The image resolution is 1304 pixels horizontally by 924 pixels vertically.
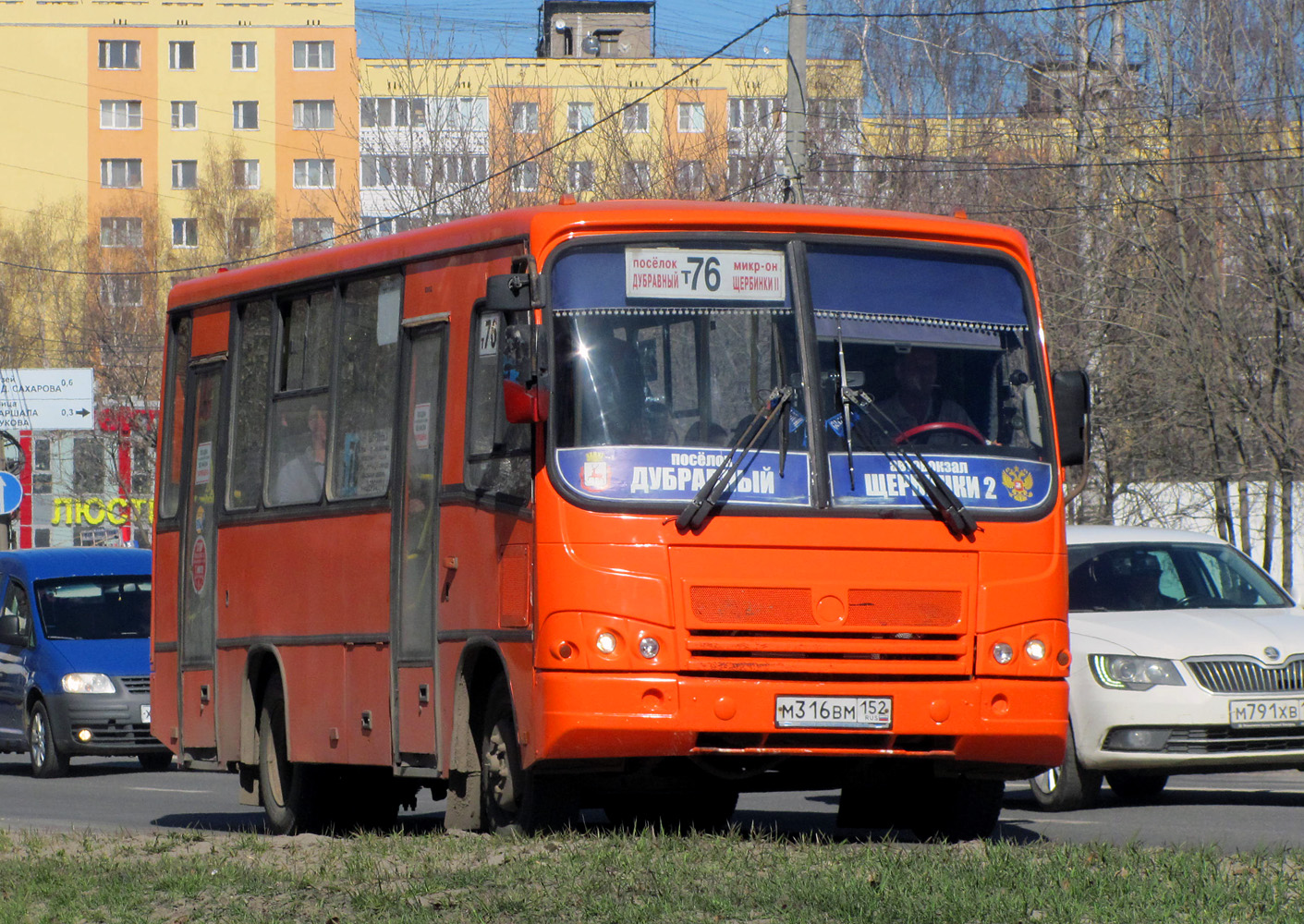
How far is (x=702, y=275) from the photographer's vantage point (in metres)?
9.34

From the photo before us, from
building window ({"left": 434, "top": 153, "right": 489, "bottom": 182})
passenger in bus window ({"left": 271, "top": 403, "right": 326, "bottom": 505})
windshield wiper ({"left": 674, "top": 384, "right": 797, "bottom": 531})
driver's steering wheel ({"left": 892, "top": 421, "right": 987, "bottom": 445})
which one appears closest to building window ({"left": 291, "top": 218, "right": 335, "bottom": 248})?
building window ({"left": 434, "top": 153, "right": 489, "bottom": 182})

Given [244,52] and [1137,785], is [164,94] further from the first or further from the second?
[1137,785]

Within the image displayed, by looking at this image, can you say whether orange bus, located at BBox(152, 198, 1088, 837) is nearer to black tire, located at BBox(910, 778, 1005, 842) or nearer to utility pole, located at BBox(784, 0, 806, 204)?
black tire, located at BBox(910, 778, 1005, 842)

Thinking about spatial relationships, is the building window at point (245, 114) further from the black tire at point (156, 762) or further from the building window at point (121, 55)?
the black tire at point (156, 762)

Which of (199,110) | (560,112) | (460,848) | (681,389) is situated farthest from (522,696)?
(199,110)

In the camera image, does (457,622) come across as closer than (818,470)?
No

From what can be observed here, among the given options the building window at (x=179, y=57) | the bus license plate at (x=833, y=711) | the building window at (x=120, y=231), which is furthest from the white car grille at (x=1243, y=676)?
the building window at (x=179, y=57)

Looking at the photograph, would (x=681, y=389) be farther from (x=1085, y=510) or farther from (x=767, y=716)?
(x=1085, y=510)

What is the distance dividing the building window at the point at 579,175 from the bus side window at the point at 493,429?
30414 millimetres

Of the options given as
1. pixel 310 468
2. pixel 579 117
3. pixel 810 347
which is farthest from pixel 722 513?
pixel 579 117

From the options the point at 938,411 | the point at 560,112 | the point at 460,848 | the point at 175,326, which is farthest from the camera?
the point at 560,112

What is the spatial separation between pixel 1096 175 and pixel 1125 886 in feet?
81.4

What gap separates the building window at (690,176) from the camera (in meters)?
37.8

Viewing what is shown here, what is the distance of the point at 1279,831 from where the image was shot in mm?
11062
